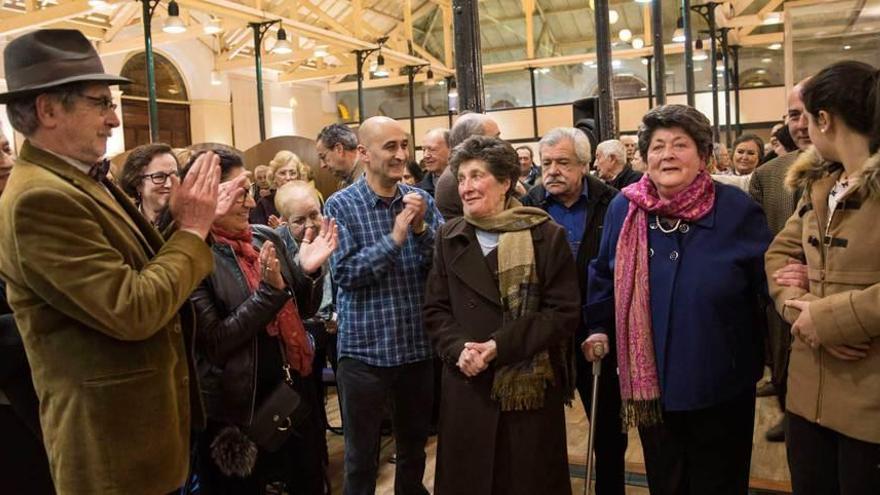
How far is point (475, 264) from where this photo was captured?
8.34 feet

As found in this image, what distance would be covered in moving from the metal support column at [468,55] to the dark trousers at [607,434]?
1.64m

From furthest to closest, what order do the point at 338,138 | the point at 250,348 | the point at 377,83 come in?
the point at 377,83, the point at 338,138, the point at 250,348

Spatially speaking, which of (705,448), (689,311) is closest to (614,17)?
(689,311)

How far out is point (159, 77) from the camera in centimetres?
1611

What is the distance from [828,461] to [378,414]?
1587mm

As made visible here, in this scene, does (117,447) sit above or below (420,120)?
below

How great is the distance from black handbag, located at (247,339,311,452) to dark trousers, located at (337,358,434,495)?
0.50 m

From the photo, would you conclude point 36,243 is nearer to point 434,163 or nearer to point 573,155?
point 573,155

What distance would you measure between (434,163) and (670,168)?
6.87ft

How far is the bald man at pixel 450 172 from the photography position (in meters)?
3.23

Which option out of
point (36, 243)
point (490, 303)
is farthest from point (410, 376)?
point (36, 243)

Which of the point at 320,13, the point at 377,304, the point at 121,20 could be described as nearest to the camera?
the point at 377,304

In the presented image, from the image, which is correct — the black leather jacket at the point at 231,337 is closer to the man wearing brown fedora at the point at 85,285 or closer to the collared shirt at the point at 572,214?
the man wearing brown fedora at the point at 85,285

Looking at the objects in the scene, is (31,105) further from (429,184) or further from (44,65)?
(429,184)
